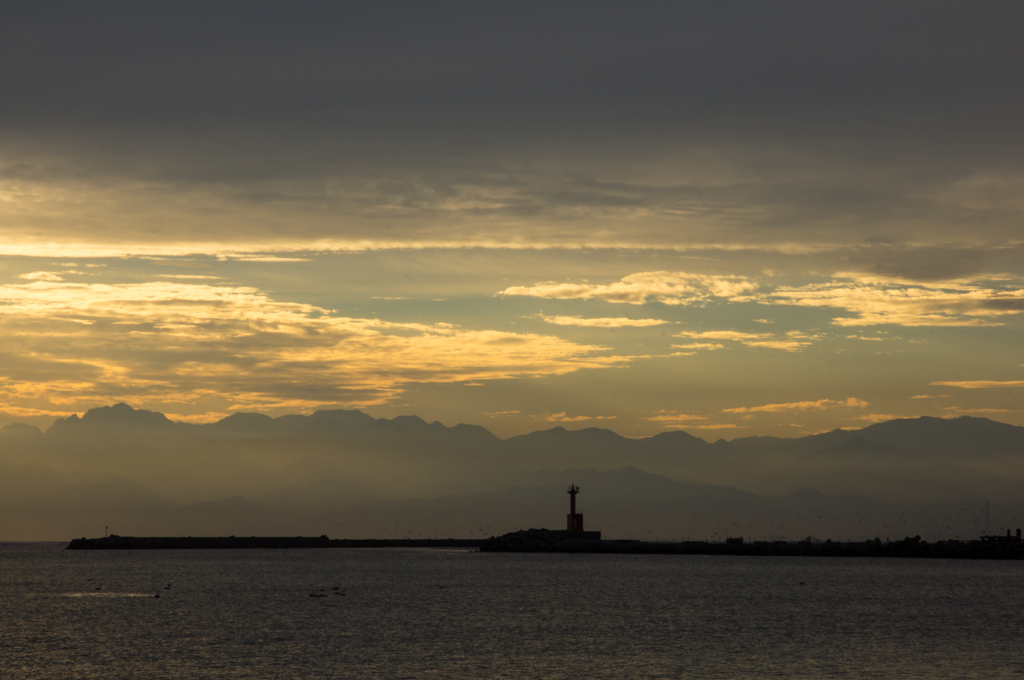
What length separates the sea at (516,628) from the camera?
50.7 metres

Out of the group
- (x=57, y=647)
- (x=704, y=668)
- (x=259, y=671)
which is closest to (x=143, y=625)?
(x=57, y=647)

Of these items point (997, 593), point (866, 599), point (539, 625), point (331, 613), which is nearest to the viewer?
point (539, 625)

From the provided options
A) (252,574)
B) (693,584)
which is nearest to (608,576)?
(693,584)

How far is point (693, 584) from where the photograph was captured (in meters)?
115

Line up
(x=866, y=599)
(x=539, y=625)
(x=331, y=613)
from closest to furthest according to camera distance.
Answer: (x=539, y=625) → (x=331, y=613) → (x=866, y=599)

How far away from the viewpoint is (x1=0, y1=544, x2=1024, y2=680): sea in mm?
50688

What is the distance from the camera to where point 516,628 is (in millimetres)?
67188

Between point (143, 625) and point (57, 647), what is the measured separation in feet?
40.1

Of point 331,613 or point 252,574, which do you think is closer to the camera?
point 331,613

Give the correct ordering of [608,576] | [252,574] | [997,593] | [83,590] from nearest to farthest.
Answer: [997,593] → [83,590] → [608,576] → [252,574]

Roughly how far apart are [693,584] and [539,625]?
Result: 50.4m

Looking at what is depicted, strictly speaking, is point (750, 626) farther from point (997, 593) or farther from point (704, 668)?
point (997, 593)

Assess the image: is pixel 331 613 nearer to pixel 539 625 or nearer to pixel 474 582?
pixel 539 625

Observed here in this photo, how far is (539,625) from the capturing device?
2724 inches
